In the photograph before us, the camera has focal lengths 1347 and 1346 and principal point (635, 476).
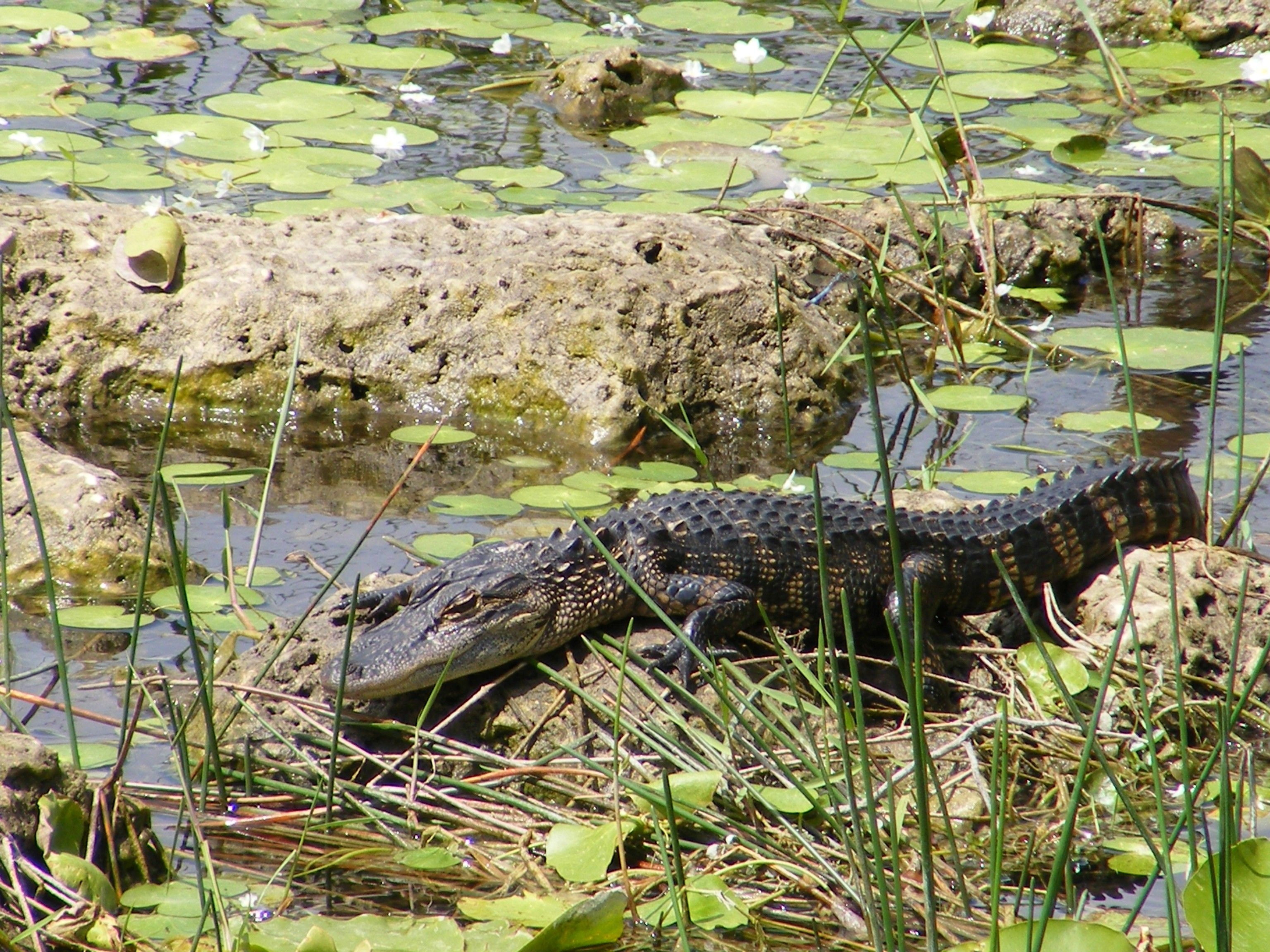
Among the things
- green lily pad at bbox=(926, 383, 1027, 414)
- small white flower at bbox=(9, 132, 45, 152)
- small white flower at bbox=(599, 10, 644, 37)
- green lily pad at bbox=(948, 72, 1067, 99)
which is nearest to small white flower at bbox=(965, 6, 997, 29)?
green lily pad at bbox=(948, 72, 1067, 99)

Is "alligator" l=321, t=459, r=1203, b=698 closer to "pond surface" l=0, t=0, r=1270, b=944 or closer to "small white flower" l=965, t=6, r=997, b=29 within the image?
"pond surface" l=0, t=0, r=1270, b=944

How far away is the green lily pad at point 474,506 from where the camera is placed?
412 centimetres

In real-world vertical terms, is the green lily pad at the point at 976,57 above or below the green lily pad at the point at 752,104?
above

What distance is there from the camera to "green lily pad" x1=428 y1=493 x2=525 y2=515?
4.12m

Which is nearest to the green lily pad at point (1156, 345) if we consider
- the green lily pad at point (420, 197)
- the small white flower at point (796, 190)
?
the small white flower at point (796, 190)

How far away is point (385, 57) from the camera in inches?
314

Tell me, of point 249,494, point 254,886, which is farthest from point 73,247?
point 254,886

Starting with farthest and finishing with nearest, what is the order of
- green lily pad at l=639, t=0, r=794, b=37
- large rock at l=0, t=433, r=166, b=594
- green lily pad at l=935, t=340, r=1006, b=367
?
green lily pad at l=639, t=0, r=794, b=37 < green lily pad at l=935, t=340, r=1006, b=367 < large rock at l=0, t=433, r=166, b=594

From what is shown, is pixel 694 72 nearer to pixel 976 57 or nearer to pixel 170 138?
pixel 976 57

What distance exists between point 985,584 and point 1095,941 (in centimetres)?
169

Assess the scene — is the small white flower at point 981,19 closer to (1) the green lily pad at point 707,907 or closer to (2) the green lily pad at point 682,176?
(2) the green lily pad at point 682,176

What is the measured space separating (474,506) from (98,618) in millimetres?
1176

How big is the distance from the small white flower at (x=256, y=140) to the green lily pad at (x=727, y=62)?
279 cm

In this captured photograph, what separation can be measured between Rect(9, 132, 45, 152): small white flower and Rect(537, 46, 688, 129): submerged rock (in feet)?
8.85
